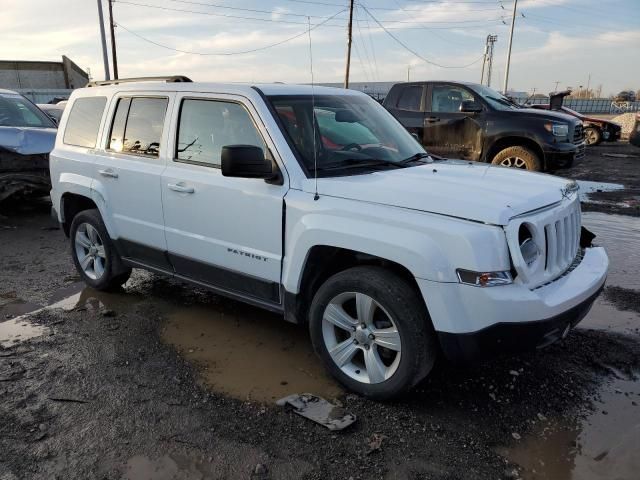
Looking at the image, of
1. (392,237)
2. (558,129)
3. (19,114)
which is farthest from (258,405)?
(19,114)

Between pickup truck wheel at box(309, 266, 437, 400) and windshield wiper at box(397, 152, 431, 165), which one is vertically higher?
windshield wiper at box(397, 152, 431, 165)

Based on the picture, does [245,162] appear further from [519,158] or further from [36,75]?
[36,75]

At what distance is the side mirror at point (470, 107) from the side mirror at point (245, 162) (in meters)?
6.76

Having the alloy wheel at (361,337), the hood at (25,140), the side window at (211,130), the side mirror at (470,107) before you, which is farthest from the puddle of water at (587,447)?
the hood at (25,140)

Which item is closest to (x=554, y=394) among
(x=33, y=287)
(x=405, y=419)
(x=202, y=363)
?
(x=405, y=419)

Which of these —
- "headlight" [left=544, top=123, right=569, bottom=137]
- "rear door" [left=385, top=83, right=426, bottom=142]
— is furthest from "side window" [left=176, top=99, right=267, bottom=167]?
"headlight" [left=544, top=123, right=569, bottom=137]

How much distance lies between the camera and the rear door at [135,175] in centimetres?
425

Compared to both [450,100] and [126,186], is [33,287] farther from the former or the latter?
[450,100]

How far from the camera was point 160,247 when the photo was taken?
434cm

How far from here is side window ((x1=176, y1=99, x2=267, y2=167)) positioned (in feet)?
12.3

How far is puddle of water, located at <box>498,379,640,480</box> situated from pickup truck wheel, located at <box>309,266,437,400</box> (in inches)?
26.7

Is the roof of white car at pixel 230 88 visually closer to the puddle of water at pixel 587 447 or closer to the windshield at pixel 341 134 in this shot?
the windshield at pixel 341 134

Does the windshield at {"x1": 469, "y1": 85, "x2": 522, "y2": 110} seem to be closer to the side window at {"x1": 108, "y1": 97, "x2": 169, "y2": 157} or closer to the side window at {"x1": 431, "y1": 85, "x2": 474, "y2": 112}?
the side window at {"x1": 431, "y1": 85, "x2": 474, "y2": 112}

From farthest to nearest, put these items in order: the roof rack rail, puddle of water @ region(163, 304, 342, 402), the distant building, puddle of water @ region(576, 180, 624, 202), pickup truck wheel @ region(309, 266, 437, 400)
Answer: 1. the distant building
2. puddle of water @ region(576, 180, 624, 202)
3. the roof rack rail
4. puddle of water @ region(163, 304, 342, 402)
5. pickup truck wheel @ region(309, 266, 437, 400)
